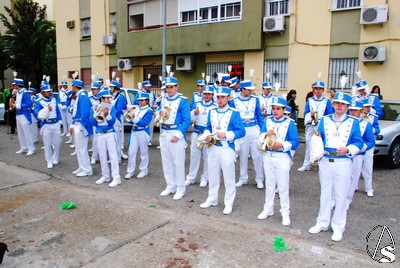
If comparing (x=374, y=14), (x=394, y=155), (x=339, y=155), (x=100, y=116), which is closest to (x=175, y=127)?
(x=100, y=116)

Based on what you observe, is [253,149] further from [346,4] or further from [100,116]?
[346,4]

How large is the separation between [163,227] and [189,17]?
1561 cm

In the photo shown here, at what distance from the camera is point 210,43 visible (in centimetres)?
A: 1781

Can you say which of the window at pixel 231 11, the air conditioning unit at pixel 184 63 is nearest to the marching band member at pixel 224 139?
the window at pixel 231 11

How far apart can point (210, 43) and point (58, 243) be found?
46.5 ft

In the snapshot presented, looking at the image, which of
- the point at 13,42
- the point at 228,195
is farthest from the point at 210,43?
the point at 13,42

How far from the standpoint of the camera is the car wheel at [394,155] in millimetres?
9195

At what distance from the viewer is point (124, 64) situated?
72.4 ft

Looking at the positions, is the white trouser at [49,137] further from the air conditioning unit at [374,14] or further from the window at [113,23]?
the window at [113,23]

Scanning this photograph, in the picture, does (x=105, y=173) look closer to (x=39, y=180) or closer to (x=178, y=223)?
(x=39, y=180)

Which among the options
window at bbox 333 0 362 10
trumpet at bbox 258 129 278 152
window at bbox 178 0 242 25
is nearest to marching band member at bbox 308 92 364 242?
trumpet at bbox 258 129 278 152

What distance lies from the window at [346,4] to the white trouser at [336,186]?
37.3ft

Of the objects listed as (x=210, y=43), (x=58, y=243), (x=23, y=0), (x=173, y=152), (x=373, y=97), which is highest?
(x=23, y=0)

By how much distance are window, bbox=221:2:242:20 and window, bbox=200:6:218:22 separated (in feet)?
1.47
